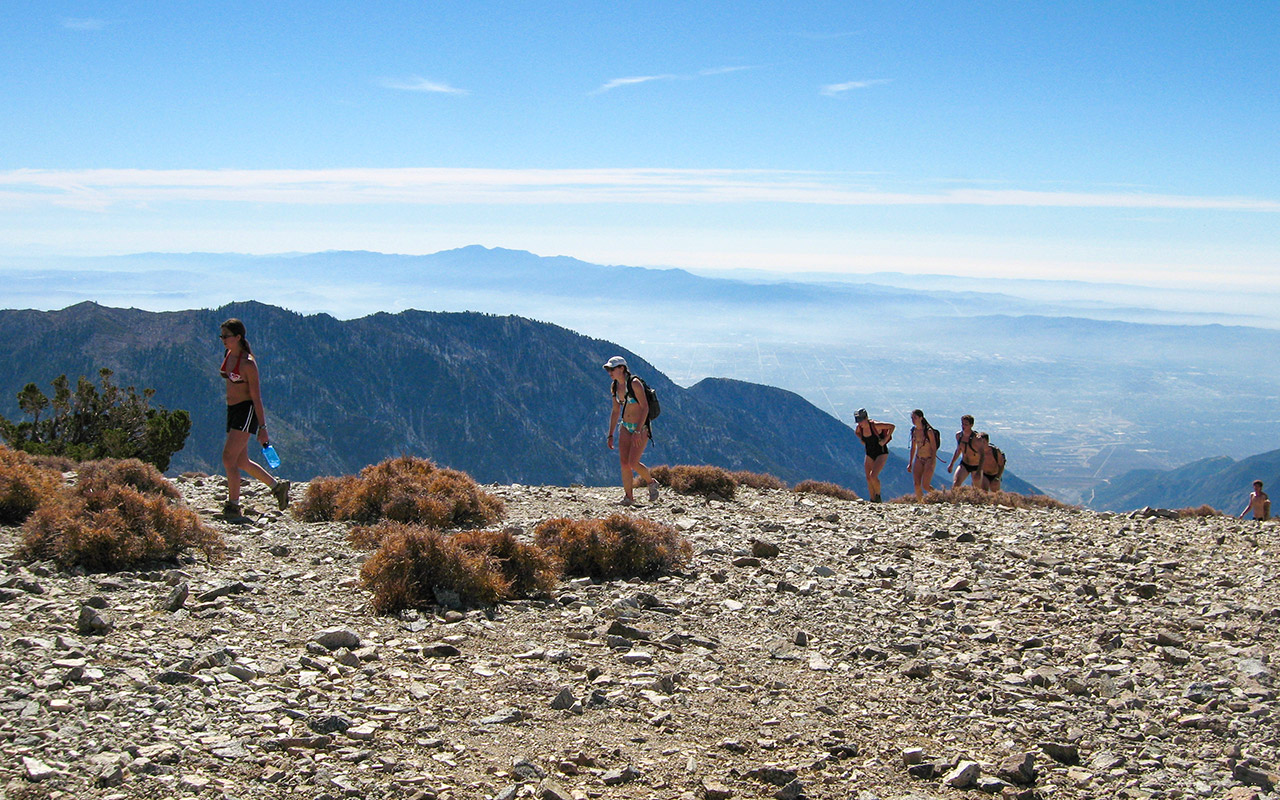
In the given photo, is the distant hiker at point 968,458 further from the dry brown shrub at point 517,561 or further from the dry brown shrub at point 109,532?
the dry brown shrub at point 109,532

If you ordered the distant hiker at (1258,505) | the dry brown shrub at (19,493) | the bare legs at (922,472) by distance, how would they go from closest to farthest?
the dry brown shrub at (19,493), the distant hiker at (1258,505), the bare legs at (922,472)

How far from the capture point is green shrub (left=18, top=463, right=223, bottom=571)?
7.54 meters

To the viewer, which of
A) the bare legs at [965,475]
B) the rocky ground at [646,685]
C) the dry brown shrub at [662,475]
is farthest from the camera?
the bare legs at [965,475]

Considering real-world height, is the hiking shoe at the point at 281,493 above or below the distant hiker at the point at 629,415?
below

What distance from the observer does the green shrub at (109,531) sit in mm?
7539

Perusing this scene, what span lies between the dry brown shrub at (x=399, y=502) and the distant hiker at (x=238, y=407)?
88 centimetres

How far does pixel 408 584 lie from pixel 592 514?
17.4ft

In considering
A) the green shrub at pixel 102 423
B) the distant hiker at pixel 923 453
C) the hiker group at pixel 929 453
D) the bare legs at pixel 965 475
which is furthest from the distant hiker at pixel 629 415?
the green shrub at pixel 102 423

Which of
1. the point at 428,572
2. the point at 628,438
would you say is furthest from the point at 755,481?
the point at 428,572

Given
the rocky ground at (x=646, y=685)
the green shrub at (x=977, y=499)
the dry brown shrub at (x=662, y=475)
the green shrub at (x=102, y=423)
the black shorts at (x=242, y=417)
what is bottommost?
the green shrub at (x=102, y=423)

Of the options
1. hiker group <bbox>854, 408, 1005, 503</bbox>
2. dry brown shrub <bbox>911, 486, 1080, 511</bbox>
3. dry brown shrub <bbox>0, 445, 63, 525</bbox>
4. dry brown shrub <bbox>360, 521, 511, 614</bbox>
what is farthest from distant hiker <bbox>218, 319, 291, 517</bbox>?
hiker group <bbox>854, 408, 1005, 503</bbox>

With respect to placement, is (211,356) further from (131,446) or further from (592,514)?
(592,514)

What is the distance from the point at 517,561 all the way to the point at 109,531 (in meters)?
3.55

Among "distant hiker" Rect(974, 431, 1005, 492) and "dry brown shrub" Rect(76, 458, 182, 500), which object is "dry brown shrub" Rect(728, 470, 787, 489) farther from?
"dry brown shrub" Rect(76, 458, 182, 500)
